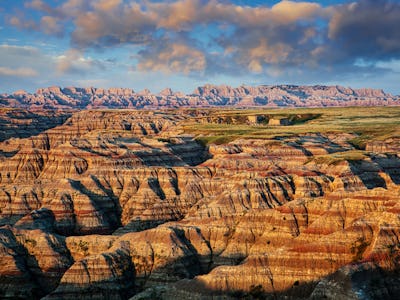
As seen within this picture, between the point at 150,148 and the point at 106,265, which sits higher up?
the point at 150,148

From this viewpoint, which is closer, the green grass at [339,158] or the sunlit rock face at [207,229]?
the sunlit rock face at [207,229]

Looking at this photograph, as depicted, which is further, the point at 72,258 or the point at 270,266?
the point at 72,258

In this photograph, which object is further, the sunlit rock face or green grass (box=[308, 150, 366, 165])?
green grass (box=[308, 150, 366, 165])

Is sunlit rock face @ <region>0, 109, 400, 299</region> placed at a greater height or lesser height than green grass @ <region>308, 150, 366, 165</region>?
lesser

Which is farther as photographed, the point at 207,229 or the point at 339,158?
the point at 339,158

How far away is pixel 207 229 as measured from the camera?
9519 cm

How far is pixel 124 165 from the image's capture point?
485 ft

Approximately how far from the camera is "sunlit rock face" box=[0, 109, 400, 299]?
240 ft

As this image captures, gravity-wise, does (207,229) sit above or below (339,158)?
below

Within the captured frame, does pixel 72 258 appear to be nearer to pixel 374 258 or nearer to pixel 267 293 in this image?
pixel 267 293

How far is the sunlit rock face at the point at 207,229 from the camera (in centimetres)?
7312

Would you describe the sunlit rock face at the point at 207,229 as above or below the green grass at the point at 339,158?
below

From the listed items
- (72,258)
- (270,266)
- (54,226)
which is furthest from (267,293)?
(54,226)

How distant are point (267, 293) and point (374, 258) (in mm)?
13613
